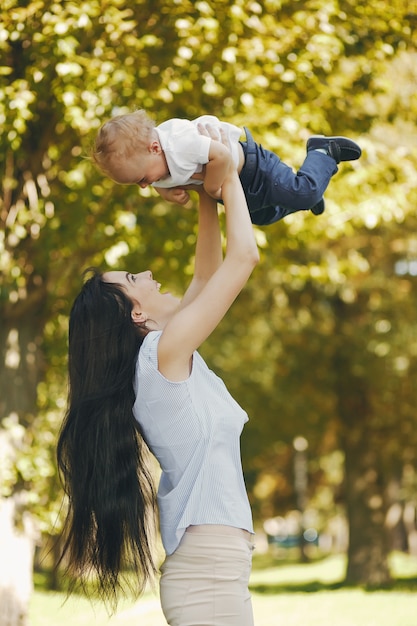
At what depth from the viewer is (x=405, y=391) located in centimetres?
1884

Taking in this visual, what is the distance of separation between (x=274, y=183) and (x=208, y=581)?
155 centimetres

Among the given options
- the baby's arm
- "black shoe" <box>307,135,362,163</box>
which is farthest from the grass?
the baby's arm

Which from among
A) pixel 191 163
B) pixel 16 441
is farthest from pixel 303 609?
pixel 191 163

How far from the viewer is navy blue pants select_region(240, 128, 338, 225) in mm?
3777

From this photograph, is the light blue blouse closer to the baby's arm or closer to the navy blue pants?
the baby's arm

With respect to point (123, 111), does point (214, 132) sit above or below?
above

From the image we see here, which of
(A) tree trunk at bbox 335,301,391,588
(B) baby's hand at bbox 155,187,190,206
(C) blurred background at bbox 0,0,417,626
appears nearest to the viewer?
(B) baby's hand at bbox 155,187,190,206

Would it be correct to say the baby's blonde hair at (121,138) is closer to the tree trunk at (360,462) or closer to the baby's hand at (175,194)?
the baby's hand at (175,194)

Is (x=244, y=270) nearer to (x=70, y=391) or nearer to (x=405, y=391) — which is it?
(x=70, y=391)

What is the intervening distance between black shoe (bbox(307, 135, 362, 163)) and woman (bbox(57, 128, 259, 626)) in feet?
3.01

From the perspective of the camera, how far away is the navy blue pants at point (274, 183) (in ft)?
12.4

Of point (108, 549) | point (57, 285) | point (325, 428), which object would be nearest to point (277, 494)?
point (325, 428)

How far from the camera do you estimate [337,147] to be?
13.7ft

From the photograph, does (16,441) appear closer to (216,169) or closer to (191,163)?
(191,163)
